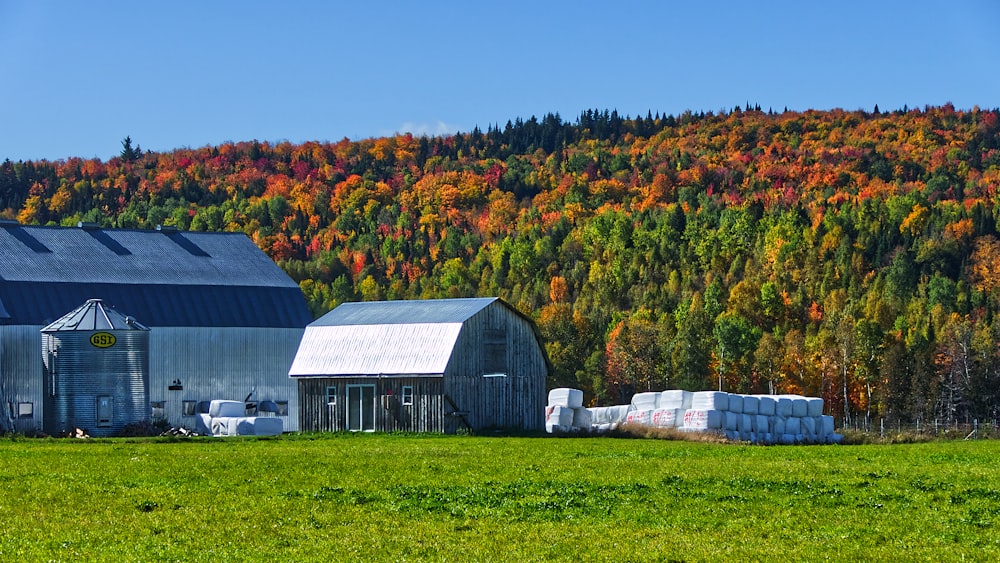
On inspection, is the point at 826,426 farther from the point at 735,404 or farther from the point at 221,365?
the point at 221,365

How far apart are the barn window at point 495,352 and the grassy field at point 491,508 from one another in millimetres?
21495

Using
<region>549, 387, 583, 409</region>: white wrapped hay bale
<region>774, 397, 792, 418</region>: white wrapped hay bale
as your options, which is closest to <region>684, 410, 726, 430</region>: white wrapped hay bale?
<region>774, 397, 792, 418</region>: white wrapped hay bale

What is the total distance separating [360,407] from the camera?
61938 millimetres

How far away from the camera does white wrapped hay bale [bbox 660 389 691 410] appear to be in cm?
5997

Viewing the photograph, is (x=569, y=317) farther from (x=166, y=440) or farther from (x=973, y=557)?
(x=973, y=557)

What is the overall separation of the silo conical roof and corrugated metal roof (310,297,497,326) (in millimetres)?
8635

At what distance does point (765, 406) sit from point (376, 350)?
1582 cm

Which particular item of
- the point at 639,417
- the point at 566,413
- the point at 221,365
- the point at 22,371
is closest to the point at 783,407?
the point at 639,417

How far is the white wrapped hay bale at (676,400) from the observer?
60.0m

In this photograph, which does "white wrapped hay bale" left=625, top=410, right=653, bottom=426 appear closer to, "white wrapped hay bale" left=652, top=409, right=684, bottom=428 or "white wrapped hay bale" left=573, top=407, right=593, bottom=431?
"white wrapped hay bale" left=652, top=409, right=684, bottom=428

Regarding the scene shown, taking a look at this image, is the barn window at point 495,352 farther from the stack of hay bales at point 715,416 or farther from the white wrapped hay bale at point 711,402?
the white wrapped hay bale at point 711,402

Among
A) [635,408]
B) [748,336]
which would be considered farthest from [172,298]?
[748,336]

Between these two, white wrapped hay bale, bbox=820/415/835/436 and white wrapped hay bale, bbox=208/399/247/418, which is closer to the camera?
white wrapped hay bale, bbox=208/399/247/418

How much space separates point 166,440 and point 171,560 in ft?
111
